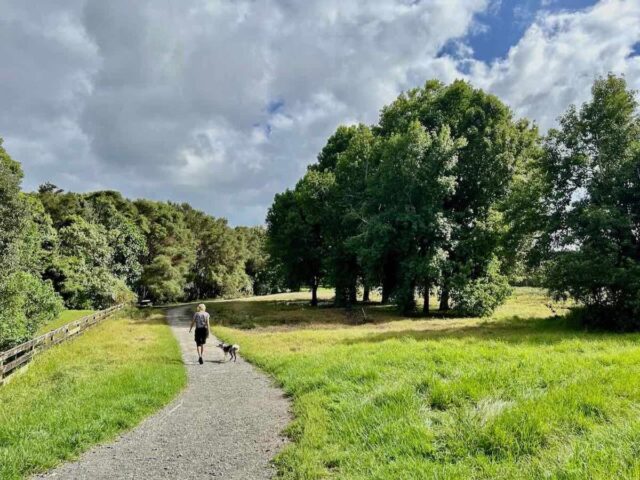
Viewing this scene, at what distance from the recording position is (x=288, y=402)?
9.78m

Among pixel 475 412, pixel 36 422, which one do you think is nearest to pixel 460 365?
pixel 475 412

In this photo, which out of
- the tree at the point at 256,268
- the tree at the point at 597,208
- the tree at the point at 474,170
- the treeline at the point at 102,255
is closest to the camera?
the tree at the point at 597,208

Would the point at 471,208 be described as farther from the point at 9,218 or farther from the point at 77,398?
the point at 9,218

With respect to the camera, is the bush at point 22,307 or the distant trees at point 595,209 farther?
the bush at point 22,307

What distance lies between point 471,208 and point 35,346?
3220cm

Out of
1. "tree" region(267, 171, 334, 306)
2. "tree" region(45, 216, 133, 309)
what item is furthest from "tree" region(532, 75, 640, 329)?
"tree" region(45, 216, 133, 309)

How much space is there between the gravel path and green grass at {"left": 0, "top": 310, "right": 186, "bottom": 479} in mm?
449

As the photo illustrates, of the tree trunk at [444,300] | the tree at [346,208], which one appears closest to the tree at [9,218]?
the tree at [346,208]

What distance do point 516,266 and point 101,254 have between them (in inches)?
2018

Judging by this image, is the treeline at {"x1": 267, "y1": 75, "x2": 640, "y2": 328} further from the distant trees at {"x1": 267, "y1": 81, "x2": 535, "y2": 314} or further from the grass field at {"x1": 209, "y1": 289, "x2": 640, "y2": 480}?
the grass field at {"x1": 209, "y1": 289, "x2": 640, "y2": 480}

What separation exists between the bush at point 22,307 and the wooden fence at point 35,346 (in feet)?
5.69

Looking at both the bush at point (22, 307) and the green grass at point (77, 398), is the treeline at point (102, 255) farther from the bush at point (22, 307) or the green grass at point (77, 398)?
the green grass at point (77, 398)

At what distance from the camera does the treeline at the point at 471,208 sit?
20406mm

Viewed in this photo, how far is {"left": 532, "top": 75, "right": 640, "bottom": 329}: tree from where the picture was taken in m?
19.3
